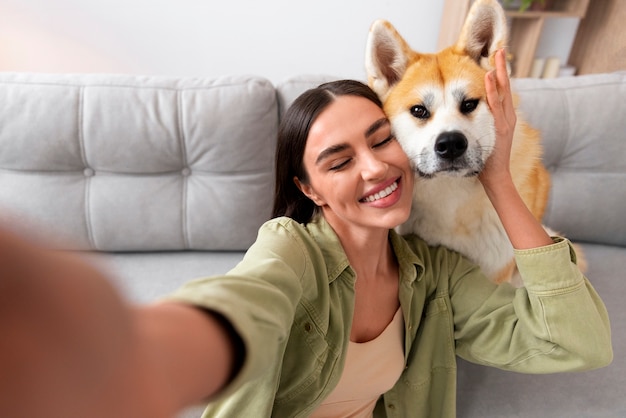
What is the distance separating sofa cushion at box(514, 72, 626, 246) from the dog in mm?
523

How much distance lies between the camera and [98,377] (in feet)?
0.74

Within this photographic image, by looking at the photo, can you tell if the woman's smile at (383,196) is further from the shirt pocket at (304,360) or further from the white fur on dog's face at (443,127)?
the shirt pocket at (304,360)

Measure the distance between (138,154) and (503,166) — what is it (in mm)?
1180

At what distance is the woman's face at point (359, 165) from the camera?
2.48ft

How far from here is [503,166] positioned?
776 millimetres

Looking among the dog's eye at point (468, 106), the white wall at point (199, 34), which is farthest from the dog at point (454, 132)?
the white wall at point (199, 34)

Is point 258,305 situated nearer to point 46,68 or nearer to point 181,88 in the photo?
point 181,88

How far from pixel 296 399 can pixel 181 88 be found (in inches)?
44.5

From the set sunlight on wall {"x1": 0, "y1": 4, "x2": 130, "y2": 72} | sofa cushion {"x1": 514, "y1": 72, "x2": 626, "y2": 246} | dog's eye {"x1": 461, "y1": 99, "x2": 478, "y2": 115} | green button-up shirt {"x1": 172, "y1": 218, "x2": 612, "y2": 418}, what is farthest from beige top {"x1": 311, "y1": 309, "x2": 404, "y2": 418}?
sunlight on wall {"x1": 0, "y1": 4, "x2": 130, "y2": 72}

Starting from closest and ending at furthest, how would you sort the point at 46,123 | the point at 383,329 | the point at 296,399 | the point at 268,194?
1. the point at 296,399
2. the point at 383,329
3. the point at 46,123
4. the point at 268,194

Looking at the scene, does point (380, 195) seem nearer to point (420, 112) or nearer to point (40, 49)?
point (420, 112)

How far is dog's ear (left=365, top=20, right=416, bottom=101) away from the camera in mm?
868

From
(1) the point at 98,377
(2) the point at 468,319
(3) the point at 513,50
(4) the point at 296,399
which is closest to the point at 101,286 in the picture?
(1) the point at 98,377

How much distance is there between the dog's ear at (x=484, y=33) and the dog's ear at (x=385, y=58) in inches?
5.0
